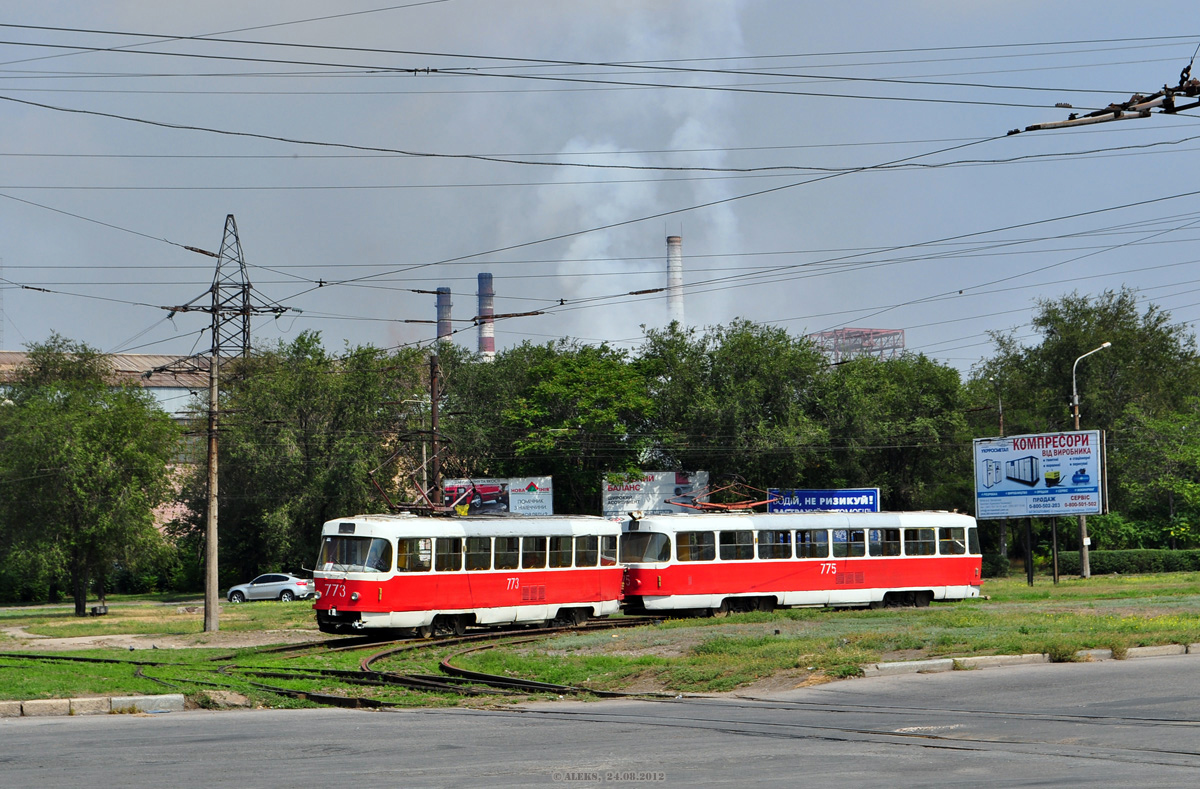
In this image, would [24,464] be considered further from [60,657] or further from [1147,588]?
[1147,588]

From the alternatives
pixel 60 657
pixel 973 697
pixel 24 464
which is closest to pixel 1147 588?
pixel 973 697

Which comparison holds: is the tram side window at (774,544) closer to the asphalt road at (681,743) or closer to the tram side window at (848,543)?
the tram side window at (848,543)

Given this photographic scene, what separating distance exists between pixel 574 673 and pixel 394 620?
Answer: 9.04 metres

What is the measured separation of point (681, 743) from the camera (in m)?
11.3

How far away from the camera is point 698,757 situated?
1041 cm

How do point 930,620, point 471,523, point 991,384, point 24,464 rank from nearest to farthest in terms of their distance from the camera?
point 930,620 → point 471,523 → point 24,464 → point 991,384

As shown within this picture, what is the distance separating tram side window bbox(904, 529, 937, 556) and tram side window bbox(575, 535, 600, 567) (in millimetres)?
10060

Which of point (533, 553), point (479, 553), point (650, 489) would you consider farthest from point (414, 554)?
point (650, 489)

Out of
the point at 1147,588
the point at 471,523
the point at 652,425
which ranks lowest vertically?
the point at 1147,588

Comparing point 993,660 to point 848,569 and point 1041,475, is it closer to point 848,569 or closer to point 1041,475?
point 848,569

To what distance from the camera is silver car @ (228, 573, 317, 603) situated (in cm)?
5253

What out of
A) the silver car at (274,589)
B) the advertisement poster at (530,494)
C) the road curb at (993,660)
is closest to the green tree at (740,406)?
the advertisement poster at (530,494)

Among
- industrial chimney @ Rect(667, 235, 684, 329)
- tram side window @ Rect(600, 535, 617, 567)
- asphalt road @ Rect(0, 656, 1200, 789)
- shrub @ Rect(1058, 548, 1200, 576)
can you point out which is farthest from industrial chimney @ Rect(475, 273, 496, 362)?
asphalt road @ Rect(0, 656, 1200, 789)

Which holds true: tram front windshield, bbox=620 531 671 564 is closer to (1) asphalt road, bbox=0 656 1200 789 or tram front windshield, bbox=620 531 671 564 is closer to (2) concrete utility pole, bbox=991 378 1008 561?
(1) asphalt road, bbox=0 656 1200 789
